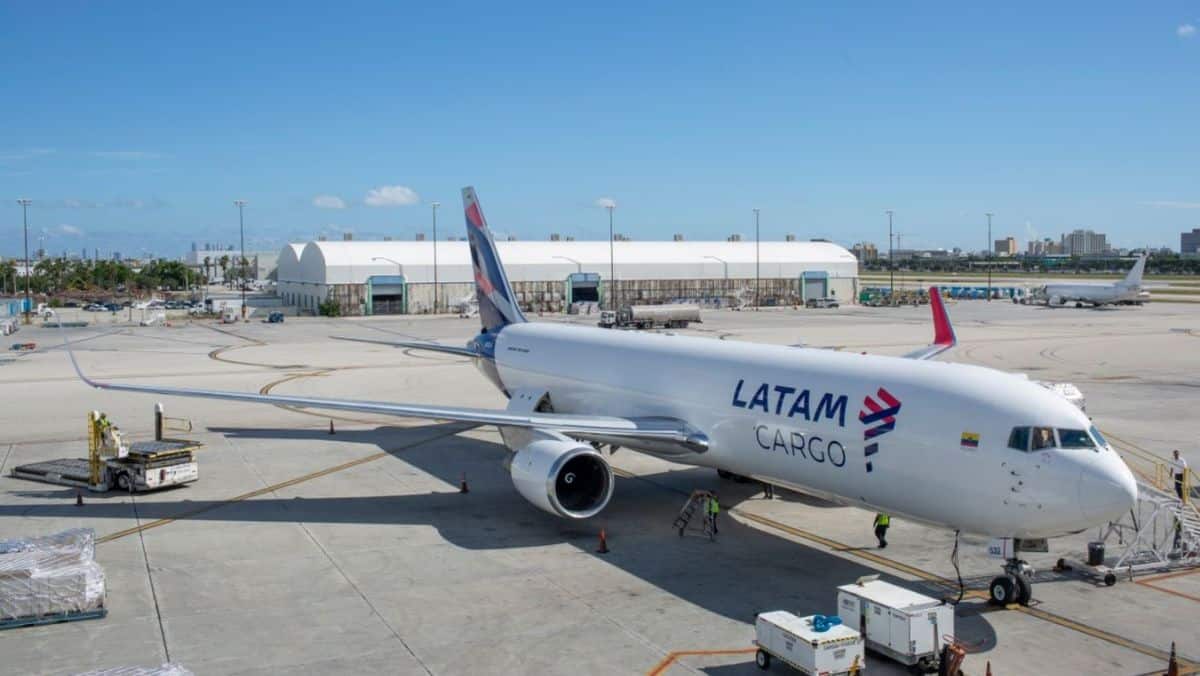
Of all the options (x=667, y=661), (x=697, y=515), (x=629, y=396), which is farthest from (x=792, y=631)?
(x=629, y=396)

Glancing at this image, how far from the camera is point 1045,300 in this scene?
125 m

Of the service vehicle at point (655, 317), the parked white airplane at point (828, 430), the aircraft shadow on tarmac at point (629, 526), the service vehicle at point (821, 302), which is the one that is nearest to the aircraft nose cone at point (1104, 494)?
the parked white airplane at point (828, 430)

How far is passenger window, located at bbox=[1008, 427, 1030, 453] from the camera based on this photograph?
17.4 m

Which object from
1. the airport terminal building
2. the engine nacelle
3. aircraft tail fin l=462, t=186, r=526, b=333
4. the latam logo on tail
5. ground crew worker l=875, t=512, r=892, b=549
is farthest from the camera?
the airport terminal building

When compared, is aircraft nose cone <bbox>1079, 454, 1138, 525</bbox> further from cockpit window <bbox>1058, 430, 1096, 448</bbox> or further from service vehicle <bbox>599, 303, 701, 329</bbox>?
service vehicle <bbox>599, 303, 701, 329</bbox>

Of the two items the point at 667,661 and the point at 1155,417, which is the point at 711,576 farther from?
the point at 1155,417

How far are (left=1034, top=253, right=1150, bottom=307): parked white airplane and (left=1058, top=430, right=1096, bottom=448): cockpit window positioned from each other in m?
107

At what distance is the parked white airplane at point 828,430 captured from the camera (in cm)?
1728

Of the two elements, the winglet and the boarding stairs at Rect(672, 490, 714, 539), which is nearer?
the boarding stairs at Rect(672, 490, 714, 539)

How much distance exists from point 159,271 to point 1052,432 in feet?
657

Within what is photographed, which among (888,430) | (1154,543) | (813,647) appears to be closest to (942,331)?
(1154,543)

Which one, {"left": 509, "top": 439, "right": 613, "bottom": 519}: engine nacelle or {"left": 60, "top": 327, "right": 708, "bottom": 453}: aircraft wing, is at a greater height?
{"left": 60, "top": 327, "right": 708, "bottom": 453}: aircraft wing

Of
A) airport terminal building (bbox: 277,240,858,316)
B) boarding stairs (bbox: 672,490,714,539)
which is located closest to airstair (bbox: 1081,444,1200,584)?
boarding stairs (bbox: 672,490,714,539)

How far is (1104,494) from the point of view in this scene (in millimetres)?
16656
